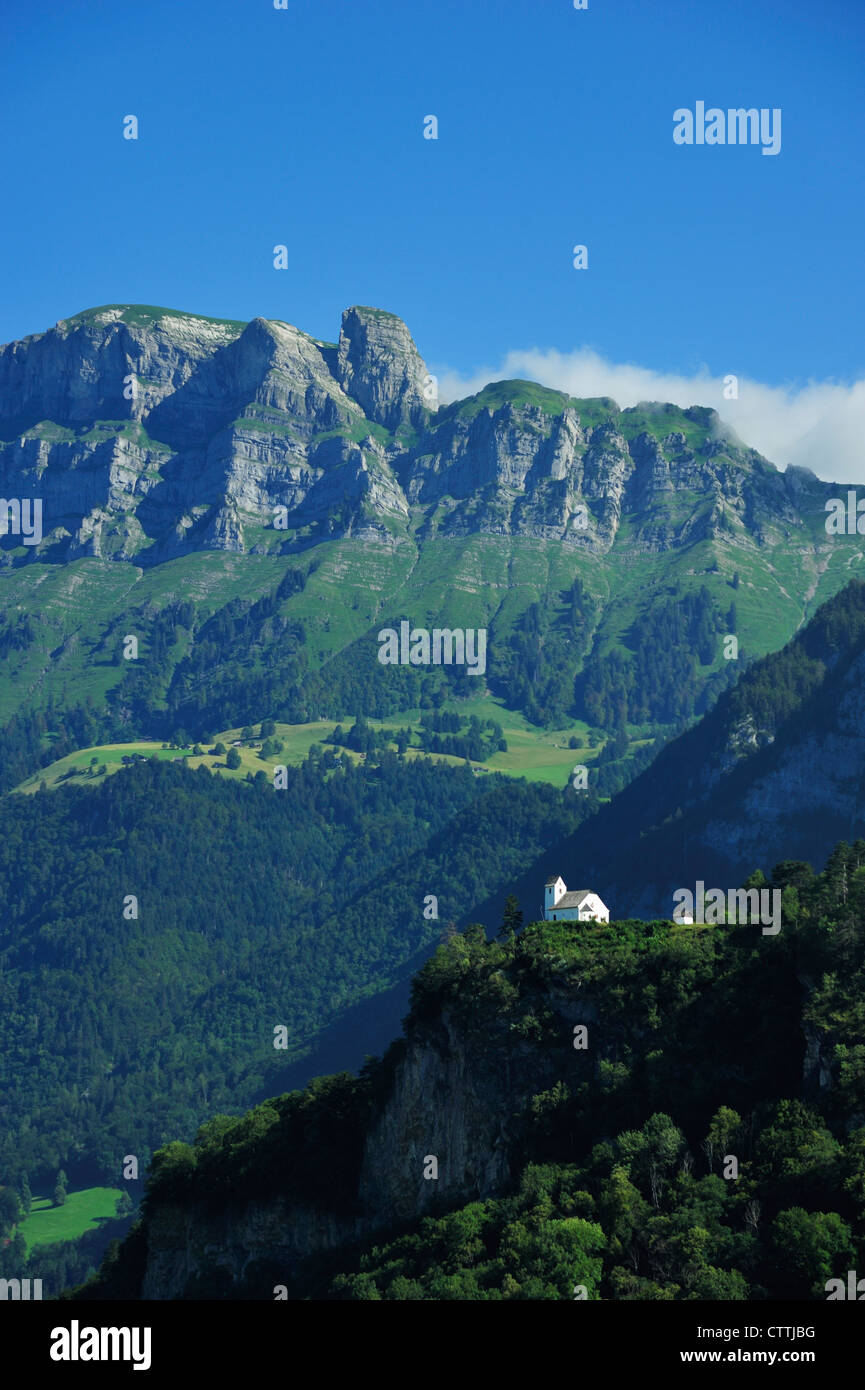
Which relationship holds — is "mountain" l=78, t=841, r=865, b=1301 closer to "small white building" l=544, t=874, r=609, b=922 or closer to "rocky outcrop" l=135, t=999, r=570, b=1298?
"rocky outcrop" l=135, t=999, r=570, b=1298

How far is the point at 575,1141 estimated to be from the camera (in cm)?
8325

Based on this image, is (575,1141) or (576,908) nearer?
(575,1141)

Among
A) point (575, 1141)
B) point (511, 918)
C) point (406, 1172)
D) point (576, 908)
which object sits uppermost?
point (576, 908)

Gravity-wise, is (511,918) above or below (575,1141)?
above

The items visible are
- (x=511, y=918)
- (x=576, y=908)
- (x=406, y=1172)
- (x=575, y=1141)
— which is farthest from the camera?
(x=576, y=908)

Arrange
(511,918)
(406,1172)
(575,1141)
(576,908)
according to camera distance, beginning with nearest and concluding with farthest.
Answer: (575,1141) → (406,1172) → (511,918) → (576,908)

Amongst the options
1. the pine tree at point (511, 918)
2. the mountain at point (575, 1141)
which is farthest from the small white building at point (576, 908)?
the mountain at point (575, 1141)

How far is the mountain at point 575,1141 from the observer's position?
71750 millimetres

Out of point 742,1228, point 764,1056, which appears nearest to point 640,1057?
point 764,1056

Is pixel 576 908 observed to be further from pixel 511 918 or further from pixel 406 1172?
pixel 406 1172

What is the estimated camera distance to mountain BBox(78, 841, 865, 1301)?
71750mm

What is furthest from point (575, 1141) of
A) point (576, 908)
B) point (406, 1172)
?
point (576, 908)

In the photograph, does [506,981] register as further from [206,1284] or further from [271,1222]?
[206,1284]
